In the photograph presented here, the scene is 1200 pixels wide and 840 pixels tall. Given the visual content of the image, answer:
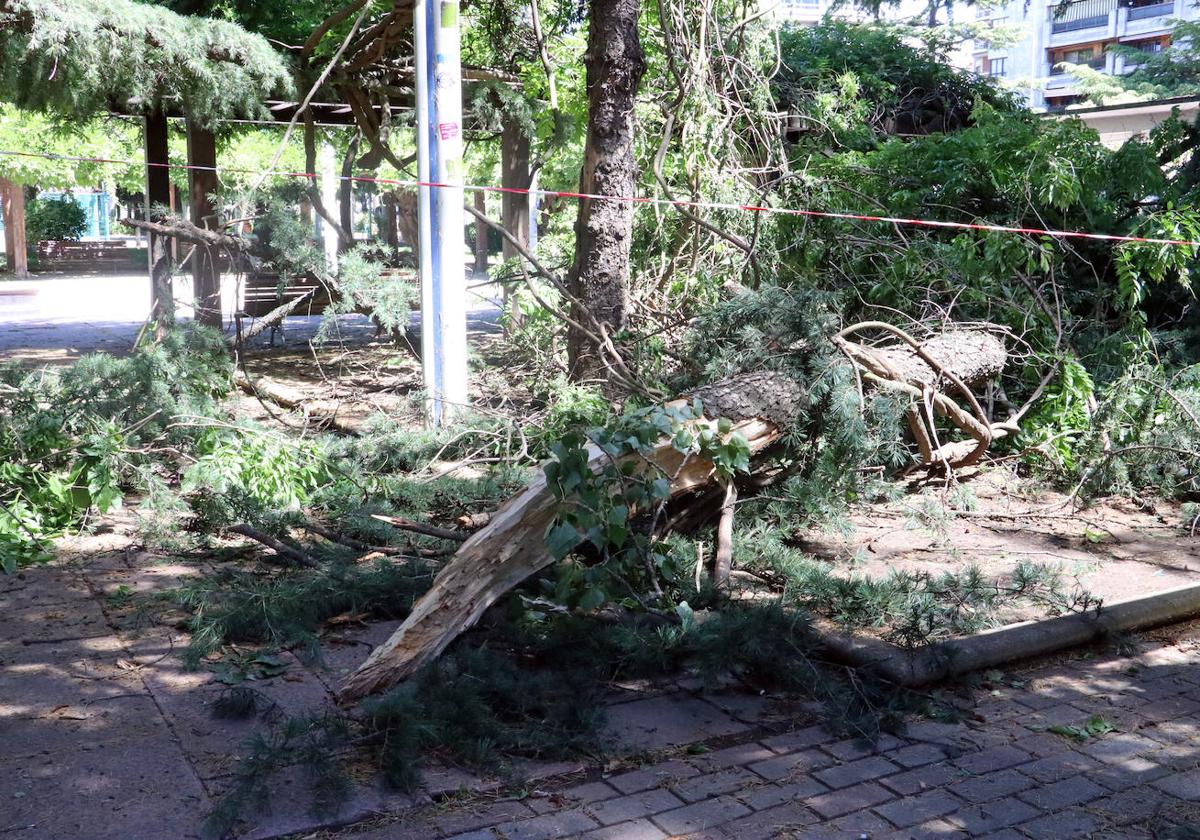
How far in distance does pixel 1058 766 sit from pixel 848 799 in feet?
2.53

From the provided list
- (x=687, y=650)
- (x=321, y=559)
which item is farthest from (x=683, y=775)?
(x=321, y=559)

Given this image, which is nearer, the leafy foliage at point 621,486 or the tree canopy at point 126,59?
the leafy foliage at point 621,486

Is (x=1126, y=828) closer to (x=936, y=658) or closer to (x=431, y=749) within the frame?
(x=936, y=658)

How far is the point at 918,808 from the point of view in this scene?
3219 mm

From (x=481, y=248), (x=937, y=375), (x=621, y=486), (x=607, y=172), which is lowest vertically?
(x=621, y=486)

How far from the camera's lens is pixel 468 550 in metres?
4.17

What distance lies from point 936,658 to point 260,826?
2431 millimetres

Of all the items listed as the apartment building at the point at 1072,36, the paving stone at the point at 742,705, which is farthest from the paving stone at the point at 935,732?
the apartment building at the point at 1072,36

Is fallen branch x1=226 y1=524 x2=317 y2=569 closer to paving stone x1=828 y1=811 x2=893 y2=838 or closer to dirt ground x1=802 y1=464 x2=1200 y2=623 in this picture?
dirt ground x1=802 y1=464 x2=1200 y2=623

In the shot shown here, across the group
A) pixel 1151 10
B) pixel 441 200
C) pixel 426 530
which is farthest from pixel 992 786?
pixel 1151 10

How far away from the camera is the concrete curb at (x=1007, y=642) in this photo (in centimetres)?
408

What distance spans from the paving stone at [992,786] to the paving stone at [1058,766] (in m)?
0.06

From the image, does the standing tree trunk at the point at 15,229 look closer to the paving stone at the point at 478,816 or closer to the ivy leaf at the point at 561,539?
the ivy leaf at the point at 561,539

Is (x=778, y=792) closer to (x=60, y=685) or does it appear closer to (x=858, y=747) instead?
(x=858, y=747)
